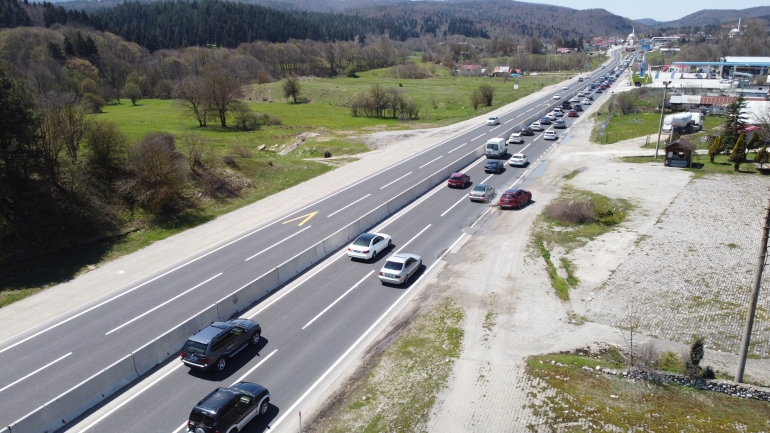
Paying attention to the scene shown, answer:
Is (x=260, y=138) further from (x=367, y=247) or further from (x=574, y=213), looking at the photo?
(x=574, y=213)

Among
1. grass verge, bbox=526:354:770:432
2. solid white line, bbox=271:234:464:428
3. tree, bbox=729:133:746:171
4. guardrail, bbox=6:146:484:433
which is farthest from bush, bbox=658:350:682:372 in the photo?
tree, bbox=729:133:746:171

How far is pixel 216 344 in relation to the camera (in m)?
17.8

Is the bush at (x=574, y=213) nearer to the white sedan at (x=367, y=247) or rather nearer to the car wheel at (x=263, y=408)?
the white sedan at (x=367, y=247)

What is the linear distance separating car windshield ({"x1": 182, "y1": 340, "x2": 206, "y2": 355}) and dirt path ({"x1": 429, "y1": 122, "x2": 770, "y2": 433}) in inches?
323

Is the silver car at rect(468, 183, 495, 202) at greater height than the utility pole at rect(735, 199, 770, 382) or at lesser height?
lesser

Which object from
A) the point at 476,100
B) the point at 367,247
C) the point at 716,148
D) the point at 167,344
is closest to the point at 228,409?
the point at 167,344

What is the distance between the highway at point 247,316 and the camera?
55.0ft

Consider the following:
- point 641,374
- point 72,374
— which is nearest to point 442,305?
point 641,374

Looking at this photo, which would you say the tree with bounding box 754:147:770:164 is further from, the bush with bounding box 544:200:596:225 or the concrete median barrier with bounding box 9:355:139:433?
the concrete median barrier with bounding box 9:355:139:433

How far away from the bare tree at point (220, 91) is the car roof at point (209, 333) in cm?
5740

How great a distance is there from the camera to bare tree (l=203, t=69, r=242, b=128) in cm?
6894

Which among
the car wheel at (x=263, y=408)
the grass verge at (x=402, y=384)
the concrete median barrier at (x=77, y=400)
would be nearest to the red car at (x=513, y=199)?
the grass verge at (x=402, y=384)

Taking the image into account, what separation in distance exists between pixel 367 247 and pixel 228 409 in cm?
1437

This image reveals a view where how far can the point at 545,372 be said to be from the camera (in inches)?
698
